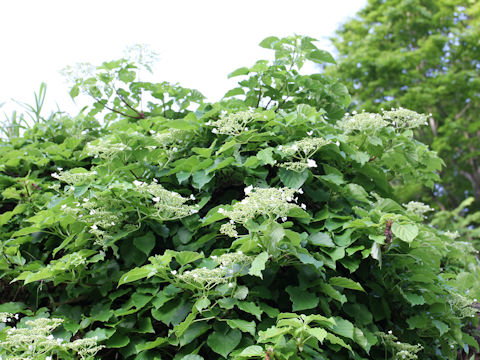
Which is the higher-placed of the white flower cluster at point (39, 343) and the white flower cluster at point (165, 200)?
the white flower cluster at point (165, 200)

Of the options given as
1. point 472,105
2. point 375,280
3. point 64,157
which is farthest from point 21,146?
point 472,105

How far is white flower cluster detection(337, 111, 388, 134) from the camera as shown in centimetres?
253

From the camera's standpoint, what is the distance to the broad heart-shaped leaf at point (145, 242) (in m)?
2.24

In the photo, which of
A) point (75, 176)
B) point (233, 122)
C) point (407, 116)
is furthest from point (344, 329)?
point (75, 176)

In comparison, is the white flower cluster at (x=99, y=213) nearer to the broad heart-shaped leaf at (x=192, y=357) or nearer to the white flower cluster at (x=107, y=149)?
the white flower cluster at (x=107, y=149)

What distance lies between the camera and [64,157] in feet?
10.2

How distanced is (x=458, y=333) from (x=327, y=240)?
1083 mm

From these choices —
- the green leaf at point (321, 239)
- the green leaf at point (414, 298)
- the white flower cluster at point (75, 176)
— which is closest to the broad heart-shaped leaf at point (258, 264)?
the green leaf at point (321, 239)

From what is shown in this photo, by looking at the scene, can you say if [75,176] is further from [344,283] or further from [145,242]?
[344,283]

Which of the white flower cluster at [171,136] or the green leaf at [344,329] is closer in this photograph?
the green leaf at [344,329]

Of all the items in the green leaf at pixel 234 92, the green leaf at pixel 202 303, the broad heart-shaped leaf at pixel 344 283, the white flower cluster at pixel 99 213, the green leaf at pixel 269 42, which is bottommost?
the broad heart-shaped leaf at pixel 344 283

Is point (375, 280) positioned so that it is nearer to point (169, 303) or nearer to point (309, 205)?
point (309, 205)

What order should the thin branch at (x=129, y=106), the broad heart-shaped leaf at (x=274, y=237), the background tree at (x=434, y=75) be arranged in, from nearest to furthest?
the broad heart-shaped leaf at (x=274, y=237) < the thin branch at (x=129, y=106) < the background tree at (x=434, y=75)

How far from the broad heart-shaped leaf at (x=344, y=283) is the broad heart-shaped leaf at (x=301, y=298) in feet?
0.45
